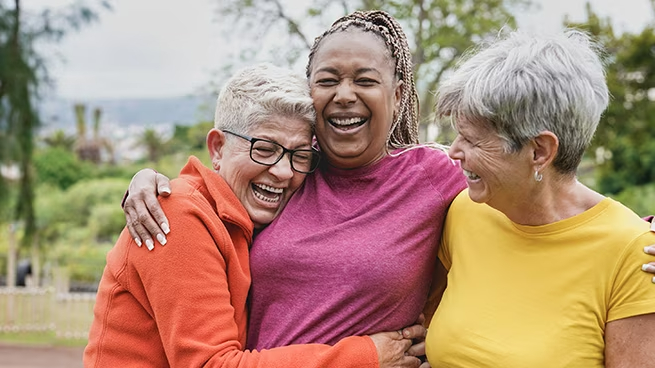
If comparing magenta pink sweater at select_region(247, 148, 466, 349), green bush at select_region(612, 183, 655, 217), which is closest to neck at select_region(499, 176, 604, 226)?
magenta pink sweater at select_region(247, 148, 466, 349)

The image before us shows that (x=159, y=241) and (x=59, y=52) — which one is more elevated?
(x=159, y=241)

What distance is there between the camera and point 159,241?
6.08 ft

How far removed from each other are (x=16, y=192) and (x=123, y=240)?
11.6 meters

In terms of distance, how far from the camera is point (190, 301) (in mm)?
1823

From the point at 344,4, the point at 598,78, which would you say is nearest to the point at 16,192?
the point at 344,4

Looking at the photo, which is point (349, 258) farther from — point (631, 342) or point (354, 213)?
point (631, 342)

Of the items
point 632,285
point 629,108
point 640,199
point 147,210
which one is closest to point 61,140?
point 629,108

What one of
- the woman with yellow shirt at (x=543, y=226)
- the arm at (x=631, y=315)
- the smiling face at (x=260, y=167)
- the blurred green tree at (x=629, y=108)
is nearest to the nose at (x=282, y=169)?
the smiling face at (x=260, y=167)

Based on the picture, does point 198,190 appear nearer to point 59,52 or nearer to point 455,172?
point 455,172

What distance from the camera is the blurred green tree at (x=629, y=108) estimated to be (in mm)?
14781

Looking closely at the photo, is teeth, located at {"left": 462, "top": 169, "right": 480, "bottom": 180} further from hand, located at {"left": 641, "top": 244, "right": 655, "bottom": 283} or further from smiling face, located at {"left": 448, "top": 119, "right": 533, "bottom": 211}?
hand, located at {"left": 641, "top": 244, "right": 655, "bottom": 283}

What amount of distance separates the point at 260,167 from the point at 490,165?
2.23 feet

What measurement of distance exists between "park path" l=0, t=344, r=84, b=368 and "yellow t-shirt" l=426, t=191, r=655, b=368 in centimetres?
1037

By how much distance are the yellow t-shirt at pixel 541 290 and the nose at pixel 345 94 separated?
525 millimetres
